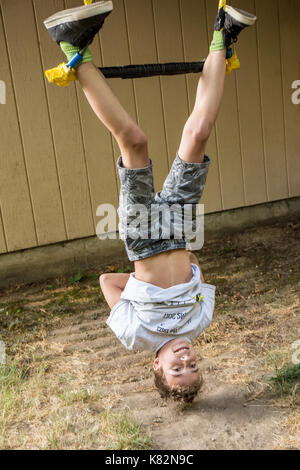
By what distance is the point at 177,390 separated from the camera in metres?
2.37

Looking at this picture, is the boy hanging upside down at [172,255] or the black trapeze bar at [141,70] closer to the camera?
the black trapeze bar at [141,70]

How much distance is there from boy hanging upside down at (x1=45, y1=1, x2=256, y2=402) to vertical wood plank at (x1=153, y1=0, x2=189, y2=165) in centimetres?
253

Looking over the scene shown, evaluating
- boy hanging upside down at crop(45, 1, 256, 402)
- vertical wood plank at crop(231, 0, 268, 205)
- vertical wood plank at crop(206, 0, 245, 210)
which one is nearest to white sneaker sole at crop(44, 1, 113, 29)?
boy hanging upside down at crop(45, 1, 256, 402)

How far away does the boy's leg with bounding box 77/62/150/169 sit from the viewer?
2.08 metres

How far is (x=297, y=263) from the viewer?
4527mm

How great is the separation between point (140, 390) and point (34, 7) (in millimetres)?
3393

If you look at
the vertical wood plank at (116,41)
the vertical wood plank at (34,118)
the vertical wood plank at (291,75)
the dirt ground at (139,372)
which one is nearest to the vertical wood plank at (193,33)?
the vertical wood plank at (116,41)

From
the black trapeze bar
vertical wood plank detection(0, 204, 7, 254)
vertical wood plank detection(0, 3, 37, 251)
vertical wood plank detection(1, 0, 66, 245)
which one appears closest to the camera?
the black trapeze bar

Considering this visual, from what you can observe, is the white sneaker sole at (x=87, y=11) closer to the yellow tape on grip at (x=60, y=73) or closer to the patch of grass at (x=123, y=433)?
the yellow tape on grip at (x=60, y=73)

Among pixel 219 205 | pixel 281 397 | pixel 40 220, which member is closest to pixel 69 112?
pixel 40 220

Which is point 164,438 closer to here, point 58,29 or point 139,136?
point 139,136

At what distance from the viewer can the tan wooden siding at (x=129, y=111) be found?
4.35 m

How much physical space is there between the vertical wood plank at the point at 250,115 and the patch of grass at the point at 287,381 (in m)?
3.00

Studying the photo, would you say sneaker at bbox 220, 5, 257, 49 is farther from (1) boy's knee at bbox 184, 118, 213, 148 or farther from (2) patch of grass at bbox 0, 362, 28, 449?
(2) patch of grass at bbox 0, 362, 28, 449
